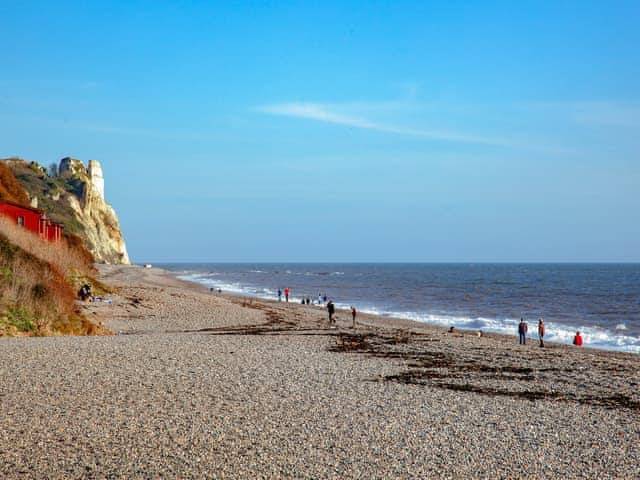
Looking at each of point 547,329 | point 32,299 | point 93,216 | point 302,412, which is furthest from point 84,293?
point 93,216

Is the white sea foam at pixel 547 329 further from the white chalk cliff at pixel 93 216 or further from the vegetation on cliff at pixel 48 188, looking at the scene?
the white chalk cliff at pixel 93 216

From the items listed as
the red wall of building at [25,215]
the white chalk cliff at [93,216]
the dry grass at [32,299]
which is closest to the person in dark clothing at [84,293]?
the dry grass at [32,299]

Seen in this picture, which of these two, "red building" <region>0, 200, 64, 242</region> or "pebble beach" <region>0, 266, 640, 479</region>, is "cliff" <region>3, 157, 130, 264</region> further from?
"pebble beach" <region>0, 266, 640, 479</region>

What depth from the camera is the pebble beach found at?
995 cm

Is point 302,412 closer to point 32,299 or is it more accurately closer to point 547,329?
point 32,299

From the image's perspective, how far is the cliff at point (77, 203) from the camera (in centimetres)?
10512

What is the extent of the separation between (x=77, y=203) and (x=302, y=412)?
360 ft

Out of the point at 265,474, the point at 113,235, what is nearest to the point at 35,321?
the point at 265,474

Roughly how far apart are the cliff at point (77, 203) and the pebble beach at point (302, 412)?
266 ft

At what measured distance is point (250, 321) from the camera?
36688 millimetres

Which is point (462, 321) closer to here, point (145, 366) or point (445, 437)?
point (145, 366)

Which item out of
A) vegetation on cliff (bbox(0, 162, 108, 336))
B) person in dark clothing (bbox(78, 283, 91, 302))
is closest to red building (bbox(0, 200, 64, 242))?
person in dark clothing (bbox(78, 283, 91, 302))

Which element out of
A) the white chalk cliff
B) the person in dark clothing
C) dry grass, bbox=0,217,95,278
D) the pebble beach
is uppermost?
the white chalk cliff

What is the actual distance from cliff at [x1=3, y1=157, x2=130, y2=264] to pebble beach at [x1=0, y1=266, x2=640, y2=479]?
266ft
